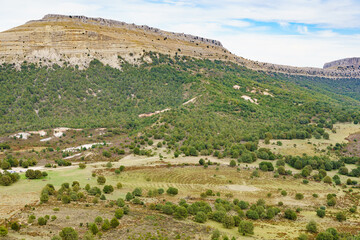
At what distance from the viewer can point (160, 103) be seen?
9981 centimetres

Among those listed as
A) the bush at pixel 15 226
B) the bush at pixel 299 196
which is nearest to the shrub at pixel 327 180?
the bush at pixel 299 196

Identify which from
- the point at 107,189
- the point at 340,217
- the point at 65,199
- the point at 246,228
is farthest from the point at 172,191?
the point at 340,217

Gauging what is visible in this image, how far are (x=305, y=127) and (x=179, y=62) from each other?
194ft

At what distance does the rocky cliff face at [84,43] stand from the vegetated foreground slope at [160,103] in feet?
14.6

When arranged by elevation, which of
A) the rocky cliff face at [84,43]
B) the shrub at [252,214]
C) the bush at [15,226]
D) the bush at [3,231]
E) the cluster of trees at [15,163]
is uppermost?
the rocky cliff face at [84,43]

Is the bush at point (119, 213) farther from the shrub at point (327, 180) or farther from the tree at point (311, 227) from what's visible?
the shrub at point (327, 180)

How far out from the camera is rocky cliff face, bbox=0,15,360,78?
103 meters

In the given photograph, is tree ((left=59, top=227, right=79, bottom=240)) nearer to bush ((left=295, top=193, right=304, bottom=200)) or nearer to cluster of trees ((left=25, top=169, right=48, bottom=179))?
cluster of trees ((left=25, top=169, right=48, bottom=179))

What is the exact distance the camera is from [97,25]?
120 metres

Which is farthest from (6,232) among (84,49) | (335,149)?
(84,49)

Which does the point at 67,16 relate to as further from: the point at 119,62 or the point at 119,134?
the point at 119,134

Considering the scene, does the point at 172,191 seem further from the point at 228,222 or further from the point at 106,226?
the point at 106,226

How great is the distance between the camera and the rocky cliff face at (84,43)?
338ft

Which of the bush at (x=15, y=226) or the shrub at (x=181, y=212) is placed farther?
the shrub at (x=181, y=212)
